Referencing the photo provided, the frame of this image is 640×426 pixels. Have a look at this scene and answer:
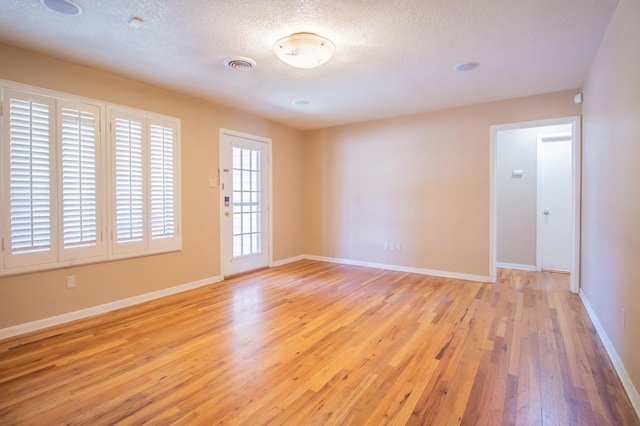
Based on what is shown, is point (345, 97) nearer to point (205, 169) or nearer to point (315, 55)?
point (315, 55)

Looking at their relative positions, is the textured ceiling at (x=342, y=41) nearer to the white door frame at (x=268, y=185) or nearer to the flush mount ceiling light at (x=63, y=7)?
the flush mount ceiling light at (x=63, y=7)

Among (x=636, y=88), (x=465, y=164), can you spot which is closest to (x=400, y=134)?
(x=465, y=164)

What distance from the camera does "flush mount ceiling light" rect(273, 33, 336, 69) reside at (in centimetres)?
259

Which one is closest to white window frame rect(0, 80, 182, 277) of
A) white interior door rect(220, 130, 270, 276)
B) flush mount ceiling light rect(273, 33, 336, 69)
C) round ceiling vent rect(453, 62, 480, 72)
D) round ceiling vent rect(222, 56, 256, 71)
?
white interior door rect(220, 130, 270, 276)

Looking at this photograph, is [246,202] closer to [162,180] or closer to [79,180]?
[162,180]

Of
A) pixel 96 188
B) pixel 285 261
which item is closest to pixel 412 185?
pixel 285 261

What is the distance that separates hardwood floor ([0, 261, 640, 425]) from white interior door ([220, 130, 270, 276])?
126cm

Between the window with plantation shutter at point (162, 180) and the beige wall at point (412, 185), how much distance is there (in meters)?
2.91

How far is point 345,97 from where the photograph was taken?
429cm

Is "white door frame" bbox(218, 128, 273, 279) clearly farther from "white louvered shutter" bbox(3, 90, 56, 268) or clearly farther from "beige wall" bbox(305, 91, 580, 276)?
Answer: "white louvered shutter" bbox(3, 90, 56, 268)

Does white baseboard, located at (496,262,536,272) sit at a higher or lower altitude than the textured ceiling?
lower

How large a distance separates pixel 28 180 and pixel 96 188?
0.54m

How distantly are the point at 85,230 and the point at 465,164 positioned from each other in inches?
192

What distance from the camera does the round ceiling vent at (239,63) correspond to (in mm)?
3098
